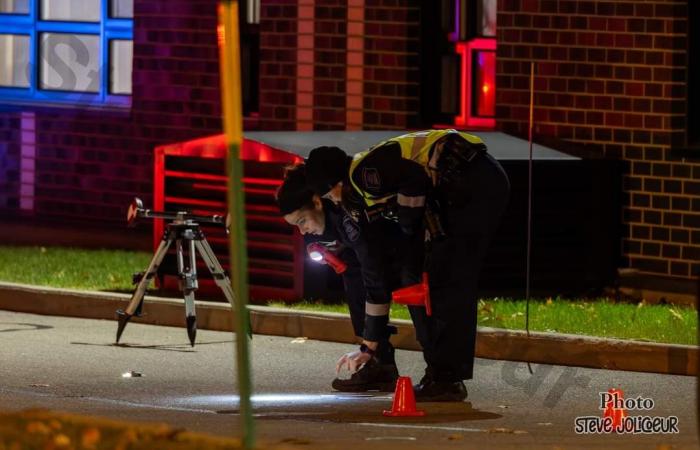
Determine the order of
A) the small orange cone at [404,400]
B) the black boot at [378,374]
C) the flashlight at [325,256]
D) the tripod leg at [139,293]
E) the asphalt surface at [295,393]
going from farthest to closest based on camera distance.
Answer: the tripod leg at [139,293] < the black boot at [378,374] < the flashlight at [325,256] < the small orange cone at [404,400] < the asphalt surface at [295,393]

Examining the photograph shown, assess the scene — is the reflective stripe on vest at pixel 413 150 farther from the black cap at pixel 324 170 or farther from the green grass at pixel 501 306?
the green grass at pixel 501 306

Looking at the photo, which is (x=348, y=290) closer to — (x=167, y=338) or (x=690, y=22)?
(x=167, y=338)

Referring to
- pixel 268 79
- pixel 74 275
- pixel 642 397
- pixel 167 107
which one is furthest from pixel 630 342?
pixel 167 107

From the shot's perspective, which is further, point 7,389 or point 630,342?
point 630,342

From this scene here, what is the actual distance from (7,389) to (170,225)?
8.67 feet

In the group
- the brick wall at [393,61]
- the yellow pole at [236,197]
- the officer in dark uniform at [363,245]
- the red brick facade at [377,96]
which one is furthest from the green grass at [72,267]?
the yellow pole at [236,197]

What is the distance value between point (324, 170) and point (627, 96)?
6422 mm

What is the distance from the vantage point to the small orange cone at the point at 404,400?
10.9 m

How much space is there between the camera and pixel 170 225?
14352 millimetres

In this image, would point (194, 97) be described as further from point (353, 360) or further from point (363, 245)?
point (363, 245)

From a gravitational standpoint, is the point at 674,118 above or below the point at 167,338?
above

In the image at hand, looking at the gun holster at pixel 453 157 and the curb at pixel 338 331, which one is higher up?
the gun holster at pixel 453 157

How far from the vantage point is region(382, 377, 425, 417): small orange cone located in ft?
35.6

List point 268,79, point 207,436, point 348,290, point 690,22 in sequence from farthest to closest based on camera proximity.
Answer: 1. point 268,79
2. point 690,22
3. point 348,290
4. point 207,436
